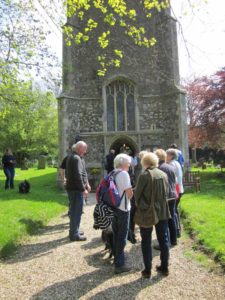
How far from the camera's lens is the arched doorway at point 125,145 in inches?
721

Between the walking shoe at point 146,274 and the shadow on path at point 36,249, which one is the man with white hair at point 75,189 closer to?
the shadow on path at point 36,249

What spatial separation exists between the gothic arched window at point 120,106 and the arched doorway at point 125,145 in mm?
599

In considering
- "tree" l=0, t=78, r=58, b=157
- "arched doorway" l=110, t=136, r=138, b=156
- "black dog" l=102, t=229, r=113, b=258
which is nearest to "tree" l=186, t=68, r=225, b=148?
"arched doorway" l=110, t=136, r=138, b=156

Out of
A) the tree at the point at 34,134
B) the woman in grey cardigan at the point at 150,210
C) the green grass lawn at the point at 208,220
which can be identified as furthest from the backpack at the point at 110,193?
the tree at the point at 34,134

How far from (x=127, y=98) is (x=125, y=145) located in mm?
2888

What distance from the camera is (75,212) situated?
22.1 feet

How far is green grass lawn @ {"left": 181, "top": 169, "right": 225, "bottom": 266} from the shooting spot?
18.8 feet

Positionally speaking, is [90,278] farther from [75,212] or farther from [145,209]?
[75,212]

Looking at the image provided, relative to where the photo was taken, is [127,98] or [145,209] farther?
[127,98]

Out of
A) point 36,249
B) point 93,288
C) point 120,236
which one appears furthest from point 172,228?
point 36,249

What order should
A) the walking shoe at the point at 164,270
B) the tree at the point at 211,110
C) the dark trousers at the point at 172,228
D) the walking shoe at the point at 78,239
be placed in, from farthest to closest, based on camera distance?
1. the tree at the point at 211,110
2. the walking shoe at the point at 78,239
3. the dark trousers at the point at 172,228
4. the walking shoe at the point at 164,270

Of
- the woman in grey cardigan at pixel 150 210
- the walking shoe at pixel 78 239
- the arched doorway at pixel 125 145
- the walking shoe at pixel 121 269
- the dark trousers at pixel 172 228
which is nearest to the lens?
the woman in grey cardigan at pixel 150 210

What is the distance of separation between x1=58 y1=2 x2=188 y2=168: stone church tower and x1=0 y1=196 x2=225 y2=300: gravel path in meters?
12.2

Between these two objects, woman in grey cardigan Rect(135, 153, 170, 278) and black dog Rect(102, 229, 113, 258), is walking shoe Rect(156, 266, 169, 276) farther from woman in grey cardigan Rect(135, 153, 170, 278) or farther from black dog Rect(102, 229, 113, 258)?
black dog Rect(102, 229, 113, 258)
